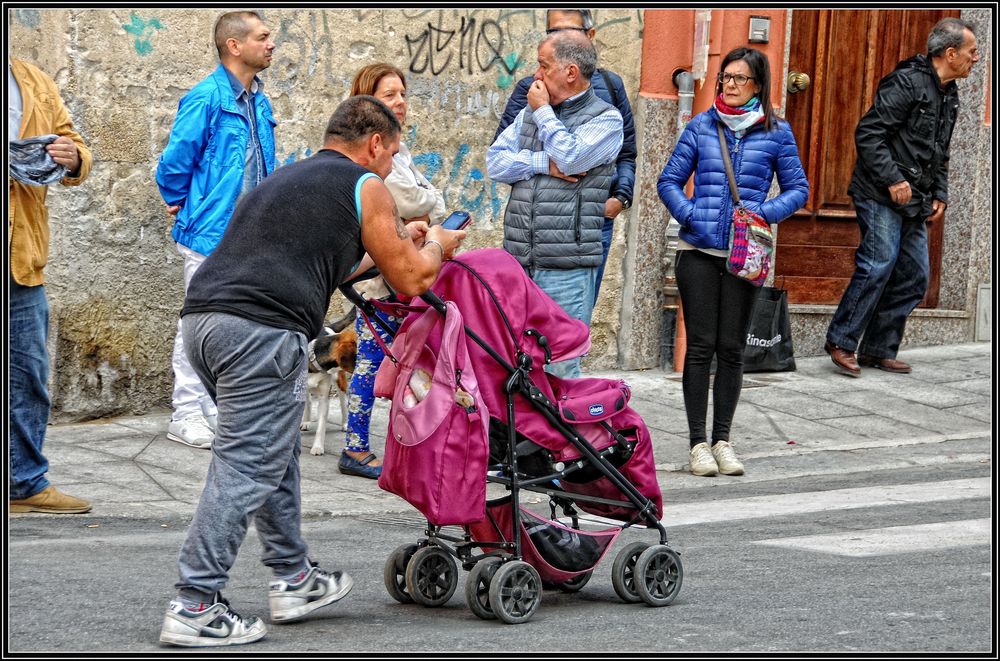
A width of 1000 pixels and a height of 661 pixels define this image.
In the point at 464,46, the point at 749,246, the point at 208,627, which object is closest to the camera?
the point at 208,627

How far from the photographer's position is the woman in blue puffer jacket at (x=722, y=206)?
804 centimetres

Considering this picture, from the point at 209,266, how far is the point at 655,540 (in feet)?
9.38

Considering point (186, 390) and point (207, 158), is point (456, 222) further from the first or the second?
point (186, 390)

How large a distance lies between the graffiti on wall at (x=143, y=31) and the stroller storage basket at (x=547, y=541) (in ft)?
16.0

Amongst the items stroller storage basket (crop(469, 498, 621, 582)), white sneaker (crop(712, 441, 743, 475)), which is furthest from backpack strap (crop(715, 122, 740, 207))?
stroller storage basket (crop(469, 498, 621, 582))

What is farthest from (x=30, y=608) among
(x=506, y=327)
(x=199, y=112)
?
(x=199, y=112)

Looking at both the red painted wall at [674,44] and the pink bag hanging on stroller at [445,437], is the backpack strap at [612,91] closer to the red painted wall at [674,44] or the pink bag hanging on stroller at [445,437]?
the red painted wall at [674,44]

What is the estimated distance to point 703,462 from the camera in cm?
830

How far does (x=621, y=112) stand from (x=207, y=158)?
2321mm

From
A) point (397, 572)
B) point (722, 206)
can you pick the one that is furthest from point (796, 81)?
point (397, 572)

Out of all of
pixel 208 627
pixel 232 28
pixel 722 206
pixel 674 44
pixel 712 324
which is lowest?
pixel 208 627

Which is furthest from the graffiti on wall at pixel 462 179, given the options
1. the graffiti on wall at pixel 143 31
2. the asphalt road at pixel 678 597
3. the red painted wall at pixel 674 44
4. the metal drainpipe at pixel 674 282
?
the asphalt road at pixel 678 597

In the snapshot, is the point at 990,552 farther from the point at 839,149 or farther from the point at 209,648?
the point at 839,149

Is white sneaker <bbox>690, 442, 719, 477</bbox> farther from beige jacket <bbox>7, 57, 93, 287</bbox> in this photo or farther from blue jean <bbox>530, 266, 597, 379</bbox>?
beige jacket <bbox>7, 57, 93, 287</bbox>
